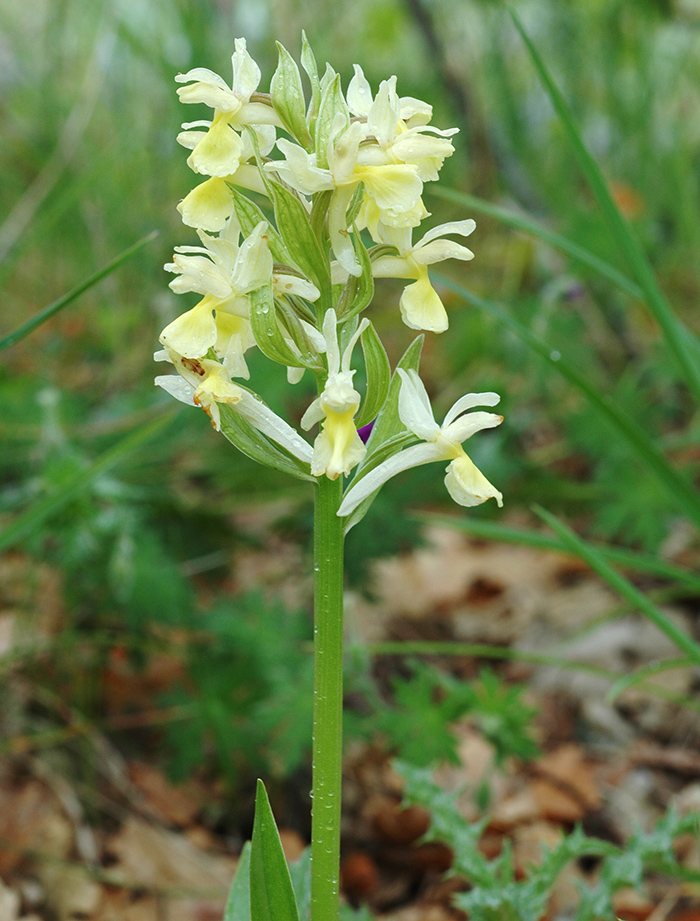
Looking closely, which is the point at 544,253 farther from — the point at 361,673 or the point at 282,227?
the point at 282,227

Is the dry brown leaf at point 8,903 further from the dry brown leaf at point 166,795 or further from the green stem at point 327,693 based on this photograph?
the green stem at point 327,693

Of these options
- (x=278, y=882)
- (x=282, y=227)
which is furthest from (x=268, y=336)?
(x=278, y=882)

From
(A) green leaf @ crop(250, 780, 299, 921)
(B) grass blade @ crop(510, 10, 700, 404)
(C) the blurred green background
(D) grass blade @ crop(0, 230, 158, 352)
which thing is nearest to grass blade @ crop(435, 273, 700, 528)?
(B) grass blade @ crop(510, 10, 700, 404)

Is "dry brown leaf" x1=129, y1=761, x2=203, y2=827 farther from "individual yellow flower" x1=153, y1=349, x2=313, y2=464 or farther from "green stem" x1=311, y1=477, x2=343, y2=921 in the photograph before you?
"individual yellow flower" x1=153, y1=349, x2=313, y2=464

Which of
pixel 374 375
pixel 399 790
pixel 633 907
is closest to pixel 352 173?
pixel 374 375

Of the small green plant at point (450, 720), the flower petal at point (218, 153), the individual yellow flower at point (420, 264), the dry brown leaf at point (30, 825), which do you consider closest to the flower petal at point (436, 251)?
the individual yellow flower at point (420, 264)

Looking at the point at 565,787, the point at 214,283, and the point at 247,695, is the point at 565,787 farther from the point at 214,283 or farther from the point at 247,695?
the point at 214,283
